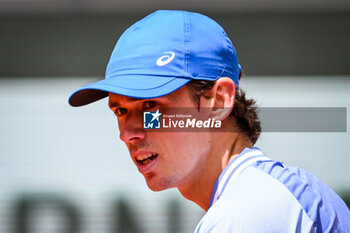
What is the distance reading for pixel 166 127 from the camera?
1.43 meters

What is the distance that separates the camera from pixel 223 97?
58.5 inches

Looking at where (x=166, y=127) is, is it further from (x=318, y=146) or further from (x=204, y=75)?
(x=318, y=146)

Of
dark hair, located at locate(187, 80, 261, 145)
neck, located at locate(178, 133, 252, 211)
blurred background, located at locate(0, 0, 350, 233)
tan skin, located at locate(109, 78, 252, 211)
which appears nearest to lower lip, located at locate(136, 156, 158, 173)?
tan skin, located at locate(109, 78, 252, 211)

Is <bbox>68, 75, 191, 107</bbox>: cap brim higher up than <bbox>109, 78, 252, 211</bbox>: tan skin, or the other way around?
<bbox>68, 75, 191, 107</bbox>: cap brim

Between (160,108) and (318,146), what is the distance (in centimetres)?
313

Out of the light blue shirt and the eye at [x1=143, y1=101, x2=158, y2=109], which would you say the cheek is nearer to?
the eye at [x1=143, y1=101, x2=158, y2=109]

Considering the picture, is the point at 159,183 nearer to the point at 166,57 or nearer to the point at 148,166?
the point at 148,166

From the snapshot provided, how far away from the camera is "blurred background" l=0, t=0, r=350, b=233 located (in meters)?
4.22

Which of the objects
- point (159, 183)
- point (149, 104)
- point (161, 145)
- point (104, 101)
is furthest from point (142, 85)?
point (104, 101)

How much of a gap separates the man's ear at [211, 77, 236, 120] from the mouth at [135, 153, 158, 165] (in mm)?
236

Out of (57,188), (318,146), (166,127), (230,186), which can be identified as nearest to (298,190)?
(230,186)

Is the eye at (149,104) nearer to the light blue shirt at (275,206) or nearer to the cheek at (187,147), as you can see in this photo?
the cheek at (187,147)

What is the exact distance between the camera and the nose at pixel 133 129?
4.70ft

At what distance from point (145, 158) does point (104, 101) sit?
3.04 metres
